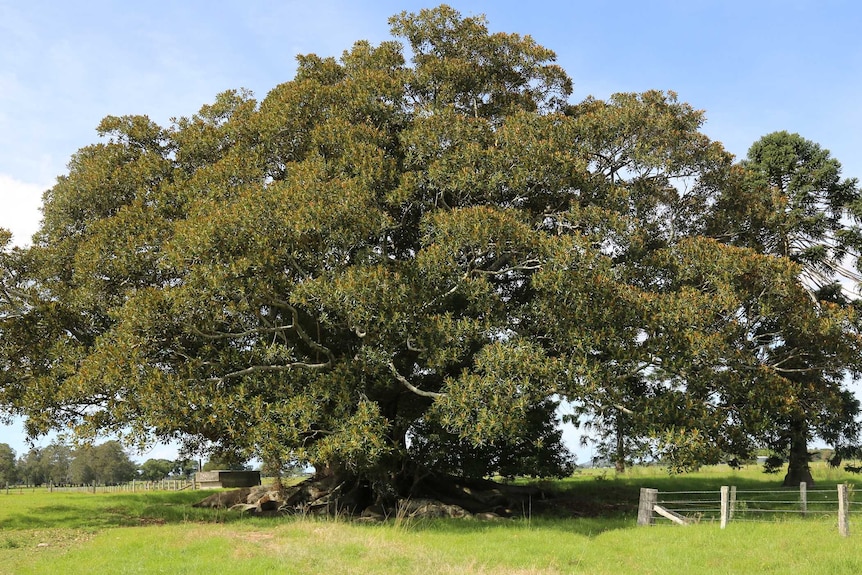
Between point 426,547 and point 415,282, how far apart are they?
6628 millimetres

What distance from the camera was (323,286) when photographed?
1612 centimetres

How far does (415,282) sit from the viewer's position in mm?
17469

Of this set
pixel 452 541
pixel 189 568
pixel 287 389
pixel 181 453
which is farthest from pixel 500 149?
pixel 181 453

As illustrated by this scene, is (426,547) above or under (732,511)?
under

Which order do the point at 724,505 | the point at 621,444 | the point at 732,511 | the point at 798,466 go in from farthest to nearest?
the point at 798,466
the point at 621,444
the point at 732,511
the point at 724,505

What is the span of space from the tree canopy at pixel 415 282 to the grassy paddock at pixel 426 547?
207 cm

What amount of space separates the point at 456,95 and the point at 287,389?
36.8ft

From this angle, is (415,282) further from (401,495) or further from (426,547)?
(401,495)

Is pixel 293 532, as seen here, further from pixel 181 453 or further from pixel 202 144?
pixel 202 144

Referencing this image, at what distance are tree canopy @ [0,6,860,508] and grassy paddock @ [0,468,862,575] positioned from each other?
2071 mm

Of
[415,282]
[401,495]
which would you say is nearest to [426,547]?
[415,282]

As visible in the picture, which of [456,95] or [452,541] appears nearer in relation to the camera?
[452,541]

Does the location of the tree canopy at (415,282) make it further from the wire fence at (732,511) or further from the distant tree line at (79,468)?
the distant tree line at (79,468)

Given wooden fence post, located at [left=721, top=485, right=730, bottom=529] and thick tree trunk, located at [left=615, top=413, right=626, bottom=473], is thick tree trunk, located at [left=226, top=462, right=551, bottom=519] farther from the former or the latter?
wooden fence post, located at [left=721, top=485, right=730, bottom=529]
